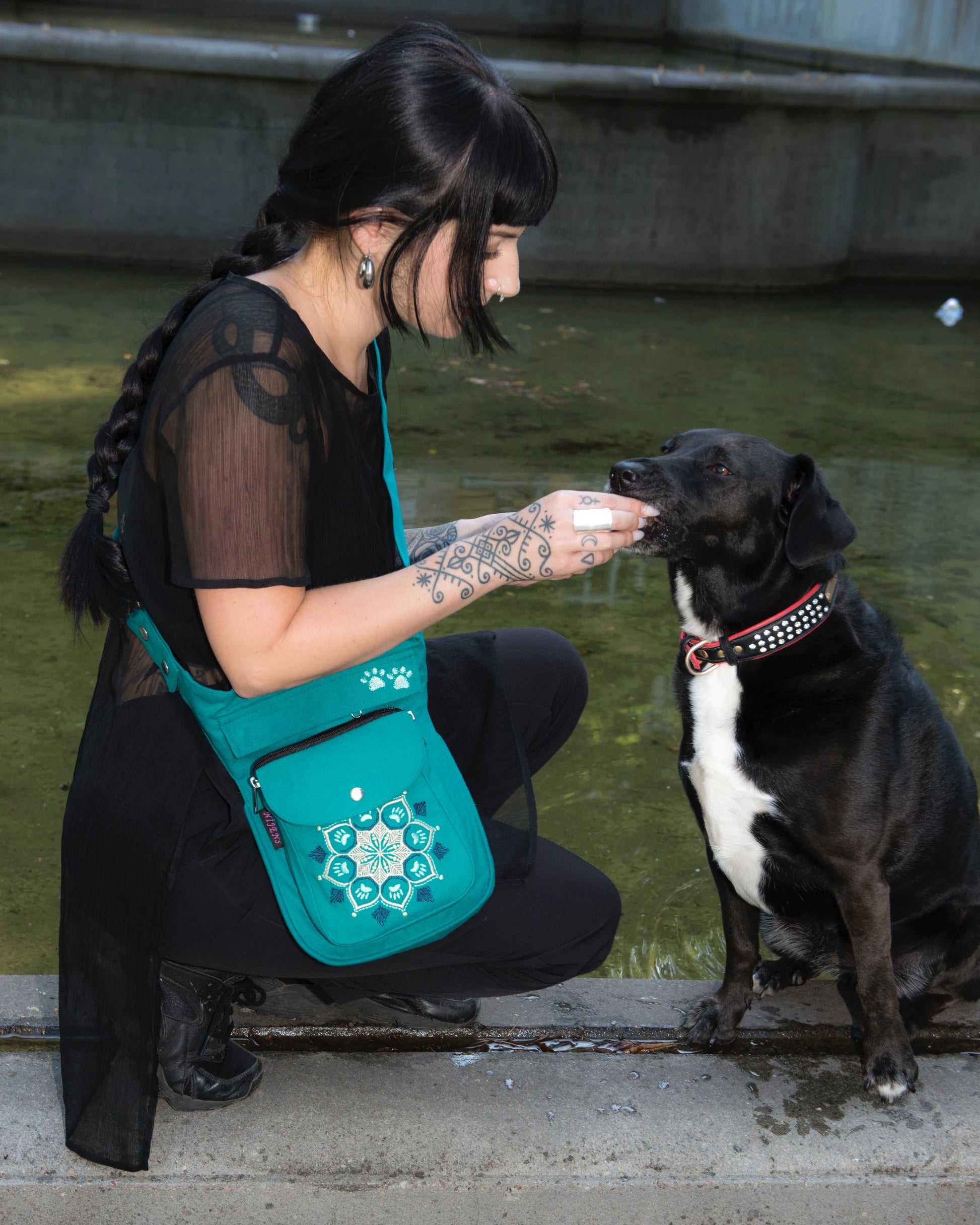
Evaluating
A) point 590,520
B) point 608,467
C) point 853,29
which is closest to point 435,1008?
point 590,520

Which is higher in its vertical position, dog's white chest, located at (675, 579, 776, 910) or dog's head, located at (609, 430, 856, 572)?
dog's head, located at (609, 430, 856, 572)

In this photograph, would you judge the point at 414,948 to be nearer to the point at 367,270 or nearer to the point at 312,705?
the point at 312,705

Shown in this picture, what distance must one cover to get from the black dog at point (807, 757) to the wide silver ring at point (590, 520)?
37 centimetres

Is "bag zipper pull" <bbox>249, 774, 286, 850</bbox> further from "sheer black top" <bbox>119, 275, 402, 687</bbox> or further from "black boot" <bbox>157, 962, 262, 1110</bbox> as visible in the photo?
"black boot" <bbox>157, 962, 262, 1110</bbox>

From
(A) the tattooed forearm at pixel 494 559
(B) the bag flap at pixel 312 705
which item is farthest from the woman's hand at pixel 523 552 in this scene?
(B) the bag flap at pixel 312 705

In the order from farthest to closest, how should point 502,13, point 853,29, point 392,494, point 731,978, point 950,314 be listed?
point 502,13
point 853,29
point 950,314
point 731,978
point 392,494

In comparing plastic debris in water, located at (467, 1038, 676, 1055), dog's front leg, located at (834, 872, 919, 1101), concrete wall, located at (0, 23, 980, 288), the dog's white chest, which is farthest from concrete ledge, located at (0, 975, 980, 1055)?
concrete wall, located at (0, 23, 980, 288)

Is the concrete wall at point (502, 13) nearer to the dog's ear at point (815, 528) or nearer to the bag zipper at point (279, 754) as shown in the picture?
the dog's ear at point (815, 528)

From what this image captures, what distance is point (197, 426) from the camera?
157 centimetres

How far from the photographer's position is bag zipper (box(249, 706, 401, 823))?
169 centimetres

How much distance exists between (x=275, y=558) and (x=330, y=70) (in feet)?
24.6

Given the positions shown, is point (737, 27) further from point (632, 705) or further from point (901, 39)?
point (632, 705)

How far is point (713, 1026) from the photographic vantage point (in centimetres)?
213

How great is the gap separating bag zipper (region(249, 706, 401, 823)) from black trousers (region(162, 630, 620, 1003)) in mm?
100
